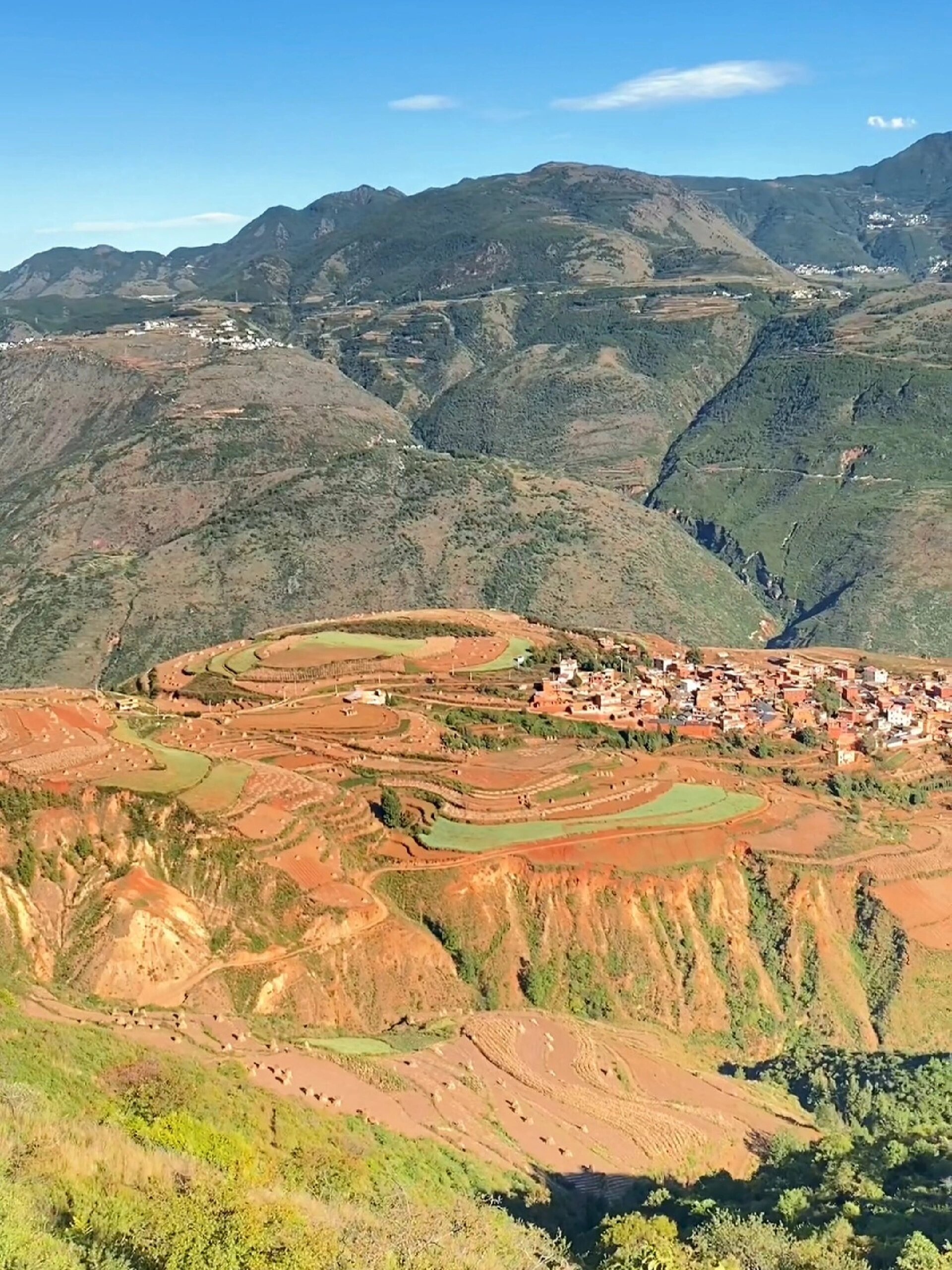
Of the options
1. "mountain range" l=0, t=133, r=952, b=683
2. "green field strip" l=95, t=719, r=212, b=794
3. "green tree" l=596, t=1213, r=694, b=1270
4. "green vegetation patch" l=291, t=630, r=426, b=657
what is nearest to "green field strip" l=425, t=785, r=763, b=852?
"green field strip" l=95, t=719, r=212, b=794

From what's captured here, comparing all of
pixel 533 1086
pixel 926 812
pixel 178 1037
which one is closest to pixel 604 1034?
pixel 533 1086

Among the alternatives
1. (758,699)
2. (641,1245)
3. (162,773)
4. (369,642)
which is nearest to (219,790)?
(162,773)

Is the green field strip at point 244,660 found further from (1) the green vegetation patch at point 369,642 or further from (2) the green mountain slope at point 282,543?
(2) the green mountain slope at point 282,543

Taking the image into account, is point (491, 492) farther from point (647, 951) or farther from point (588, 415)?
point (647, 951)

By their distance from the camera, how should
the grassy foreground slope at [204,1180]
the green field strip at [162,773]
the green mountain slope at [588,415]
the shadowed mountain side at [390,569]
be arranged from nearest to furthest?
the grassy foreground slope at [204,1180] → the green field strip at [162,773] → the shadowed mountain side at [390,569] → the green mountain slope at [588,415]

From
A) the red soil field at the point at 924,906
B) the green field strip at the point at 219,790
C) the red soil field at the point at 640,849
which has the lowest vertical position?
the red soil field at the point at 924,906

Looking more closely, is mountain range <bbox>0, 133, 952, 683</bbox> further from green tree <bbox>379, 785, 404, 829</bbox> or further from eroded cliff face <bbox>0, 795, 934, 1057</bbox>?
eroded cliff face <bbox>0, 795, 934, 1057</bbox>

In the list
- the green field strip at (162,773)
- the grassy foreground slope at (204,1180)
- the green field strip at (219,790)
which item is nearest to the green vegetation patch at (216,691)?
the green field strip at (162,773)

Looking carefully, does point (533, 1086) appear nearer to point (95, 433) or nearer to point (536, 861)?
point (536, 861)
